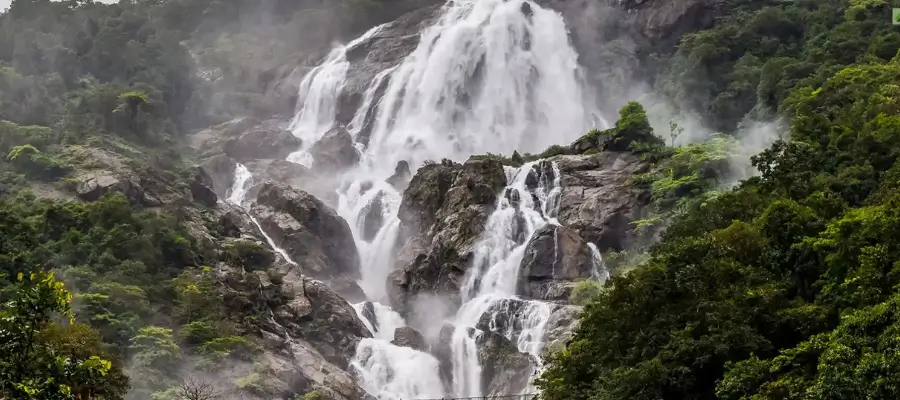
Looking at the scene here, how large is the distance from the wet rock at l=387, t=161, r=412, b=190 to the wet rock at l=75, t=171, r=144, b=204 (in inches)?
731

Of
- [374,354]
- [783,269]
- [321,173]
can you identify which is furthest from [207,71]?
[783,269]

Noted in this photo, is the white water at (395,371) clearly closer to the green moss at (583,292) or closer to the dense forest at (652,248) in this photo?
the dense forest at (652,248)

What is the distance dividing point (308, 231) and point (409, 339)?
13577 millimetres

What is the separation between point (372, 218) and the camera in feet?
195

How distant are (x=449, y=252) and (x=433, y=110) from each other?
88.0ft

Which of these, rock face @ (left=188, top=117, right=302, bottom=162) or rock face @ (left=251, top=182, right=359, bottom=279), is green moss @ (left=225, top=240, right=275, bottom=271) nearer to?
rock face @ (left=251, top=182, right=359, bottom=279)

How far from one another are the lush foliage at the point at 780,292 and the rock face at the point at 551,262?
9.30 meters

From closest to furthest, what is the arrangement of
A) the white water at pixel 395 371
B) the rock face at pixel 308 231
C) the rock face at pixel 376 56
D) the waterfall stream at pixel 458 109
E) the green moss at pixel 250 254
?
the white water at pixel 395 371 → the green moss at pixel 250 254 → the rock face at pixel 308 231 → the waterfall stream at pixel 458 109 → the rock face at pixel 376 56

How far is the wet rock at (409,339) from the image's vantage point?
42.9 meters

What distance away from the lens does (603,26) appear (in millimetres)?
77500

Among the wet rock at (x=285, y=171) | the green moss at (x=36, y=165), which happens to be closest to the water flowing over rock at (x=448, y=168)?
the wet rock at (x=285, y=171)

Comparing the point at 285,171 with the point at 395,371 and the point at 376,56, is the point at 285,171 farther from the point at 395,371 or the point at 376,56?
the point at 395,371

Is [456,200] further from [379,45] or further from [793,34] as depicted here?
[379,45]

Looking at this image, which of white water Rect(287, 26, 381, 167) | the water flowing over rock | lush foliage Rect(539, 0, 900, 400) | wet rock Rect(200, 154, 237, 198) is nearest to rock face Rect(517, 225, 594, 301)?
the water flowing over rock
